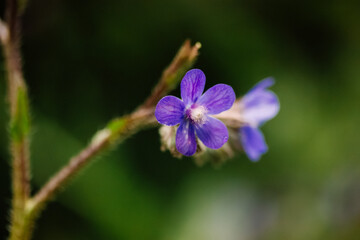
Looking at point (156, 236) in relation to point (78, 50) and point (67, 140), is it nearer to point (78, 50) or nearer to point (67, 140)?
point (67, 140)

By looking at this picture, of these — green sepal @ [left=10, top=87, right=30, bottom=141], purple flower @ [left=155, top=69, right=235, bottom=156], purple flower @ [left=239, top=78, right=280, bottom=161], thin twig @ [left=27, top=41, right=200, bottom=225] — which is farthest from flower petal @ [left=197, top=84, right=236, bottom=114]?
green sepal @ [left=10, top=87, right=30, bottom=141]

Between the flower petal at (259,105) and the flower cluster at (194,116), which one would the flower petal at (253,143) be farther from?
the flower cluster at (194,116)

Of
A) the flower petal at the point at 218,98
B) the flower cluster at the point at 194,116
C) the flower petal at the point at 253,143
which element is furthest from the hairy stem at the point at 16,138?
the flower petal at the point at 253,143

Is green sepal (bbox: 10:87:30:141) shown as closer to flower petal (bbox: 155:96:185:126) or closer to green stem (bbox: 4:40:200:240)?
green stem (bbox: 4:40:200:240)

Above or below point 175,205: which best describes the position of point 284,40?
above

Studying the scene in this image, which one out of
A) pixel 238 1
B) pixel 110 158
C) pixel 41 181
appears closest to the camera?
pixel 41 181

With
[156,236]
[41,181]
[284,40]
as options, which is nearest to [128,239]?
[156,236]

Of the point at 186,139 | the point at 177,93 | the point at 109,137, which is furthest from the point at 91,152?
the point at 177,93
